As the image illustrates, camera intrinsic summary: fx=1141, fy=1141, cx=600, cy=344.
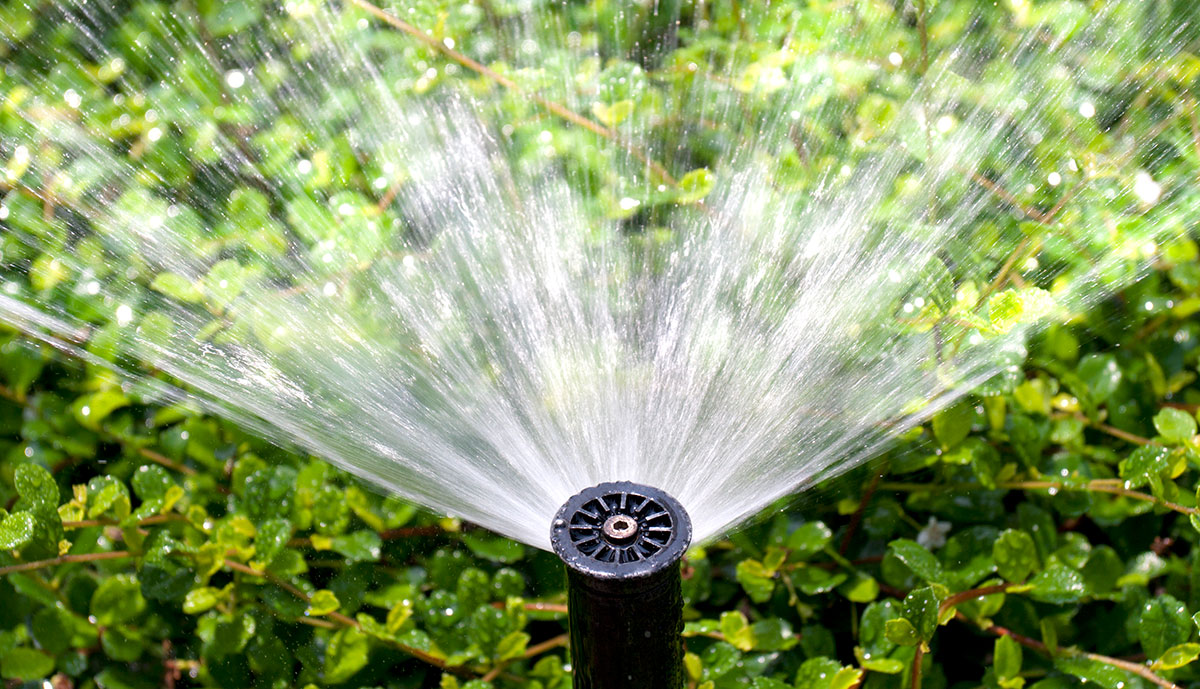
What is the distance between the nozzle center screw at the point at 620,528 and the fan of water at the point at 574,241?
0.97 feet

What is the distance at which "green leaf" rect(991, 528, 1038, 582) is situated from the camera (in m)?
1.48

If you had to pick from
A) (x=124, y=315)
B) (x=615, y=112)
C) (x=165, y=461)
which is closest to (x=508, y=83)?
(x=615, y=112)

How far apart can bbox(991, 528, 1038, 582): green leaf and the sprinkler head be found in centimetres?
56

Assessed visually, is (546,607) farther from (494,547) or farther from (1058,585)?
(1058,585)

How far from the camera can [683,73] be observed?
1978 millimetres

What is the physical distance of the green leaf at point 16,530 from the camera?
4.63 ft

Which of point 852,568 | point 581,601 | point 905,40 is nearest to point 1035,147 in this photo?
point 905,40

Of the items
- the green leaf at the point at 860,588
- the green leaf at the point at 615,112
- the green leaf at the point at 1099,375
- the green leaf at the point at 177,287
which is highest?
the green leaf at the point at 615,112

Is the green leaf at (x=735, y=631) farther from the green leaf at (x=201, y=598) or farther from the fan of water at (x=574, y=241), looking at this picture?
the green leaf at (x=201, y=598)

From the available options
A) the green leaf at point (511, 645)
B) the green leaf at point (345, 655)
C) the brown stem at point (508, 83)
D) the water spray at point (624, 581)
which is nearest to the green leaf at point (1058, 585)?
the water spray at point (624, 581)

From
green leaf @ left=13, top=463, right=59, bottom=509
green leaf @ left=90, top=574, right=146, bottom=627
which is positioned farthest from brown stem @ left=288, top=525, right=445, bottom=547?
green leaf @ left=13, top=463, right=59, bottom=509

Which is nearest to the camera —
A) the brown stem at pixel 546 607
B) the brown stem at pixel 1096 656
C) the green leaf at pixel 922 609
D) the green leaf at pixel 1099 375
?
the green leaf at pixel 922 609

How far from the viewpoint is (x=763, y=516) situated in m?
1.59

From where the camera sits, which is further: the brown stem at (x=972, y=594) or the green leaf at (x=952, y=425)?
the green leaf at (x=952, y=425)
